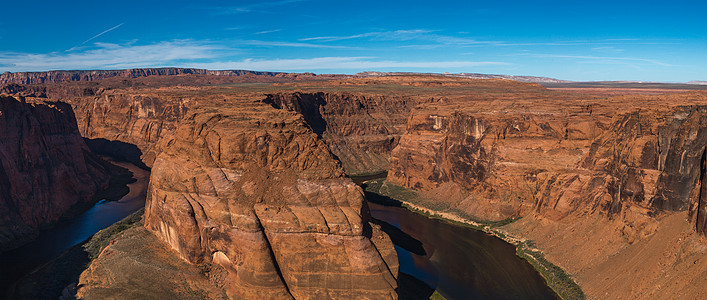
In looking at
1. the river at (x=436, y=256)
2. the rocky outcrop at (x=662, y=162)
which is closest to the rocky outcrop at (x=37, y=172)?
the river at (x=436, y=256)

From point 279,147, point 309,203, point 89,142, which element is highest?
point 279,147

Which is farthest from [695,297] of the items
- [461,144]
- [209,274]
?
[461,144]

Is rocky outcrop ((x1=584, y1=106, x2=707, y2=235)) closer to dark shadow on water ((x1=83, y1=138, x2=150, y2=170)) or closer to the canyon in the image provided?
the canyon

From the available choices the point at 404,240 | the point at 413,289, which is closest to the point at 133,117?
the point at 404,240

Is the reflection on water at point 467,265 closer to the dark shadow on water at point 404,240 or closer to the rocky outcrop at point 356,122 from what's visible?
the dark shadow on water at point 404,240

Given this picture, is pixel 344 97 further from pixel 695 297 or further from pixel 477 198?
pixel 695 297

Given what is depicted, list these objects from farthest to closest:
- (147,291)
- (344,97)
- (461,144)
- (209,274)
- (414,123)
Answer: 1. (344,97)
2. (414,123)
3. (461,144)
4. (209,274)
5. (147,291)

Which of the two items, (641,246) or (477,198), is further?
(477,198)
